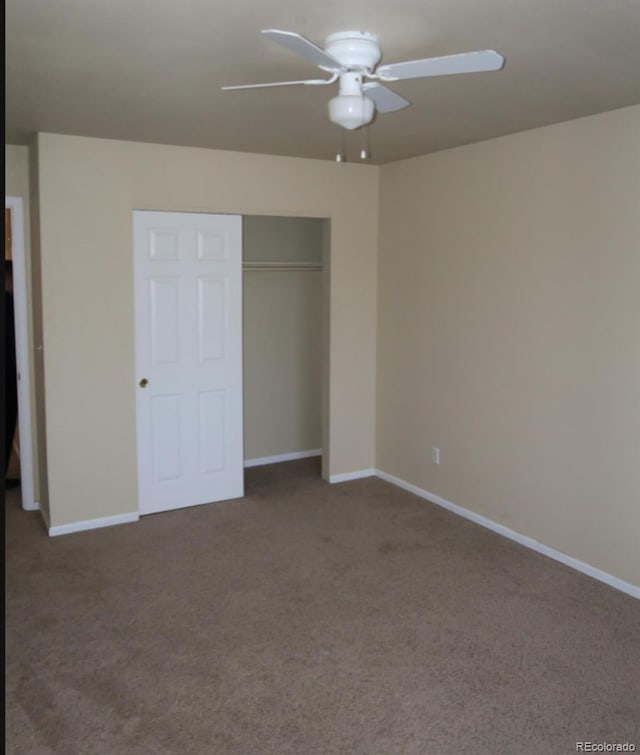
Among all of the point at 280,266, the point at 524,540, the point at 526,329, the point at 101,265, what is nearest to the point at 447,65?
the point at 526,329

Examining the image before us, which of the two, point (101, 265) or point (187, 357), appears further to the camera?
point (187, 357)

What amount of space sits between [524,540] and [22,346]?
11.5ft

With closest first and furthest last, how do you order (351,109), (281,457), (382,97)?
(351,109) < (382,97) < (281,457)

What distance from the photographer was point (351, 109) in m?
2.35

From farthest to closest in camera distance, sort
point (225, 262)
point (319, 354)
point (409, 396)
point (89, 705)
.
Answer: point (319, 354), point (409, 396), point (225, 262), point (89, 705)

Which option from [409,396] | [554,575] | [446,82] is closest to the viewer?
[446,82]

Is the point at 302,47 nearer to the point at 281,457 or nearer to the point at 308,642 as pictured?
the point at 308,642

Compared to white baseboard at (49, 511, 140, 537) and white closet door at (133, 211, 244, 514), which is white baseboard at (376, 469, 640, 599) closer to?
white closet door at (133, 211, 244, 514)

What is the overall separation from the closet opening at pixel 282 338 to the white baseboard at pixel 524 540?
0.91 metres

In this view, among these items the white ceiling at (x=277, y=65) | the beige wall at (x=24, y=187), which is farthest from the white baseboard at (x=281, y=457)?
the white ceiling at (x=277, y=65)

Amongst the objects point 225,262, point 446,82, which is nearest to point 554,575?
point 446,82

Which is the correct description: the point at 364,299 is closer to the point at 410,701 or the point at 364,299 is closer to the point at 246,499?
the point at 246,499

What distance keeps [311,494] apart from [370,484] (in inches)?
20.1

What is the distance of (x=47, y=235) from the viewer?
4180 mm
